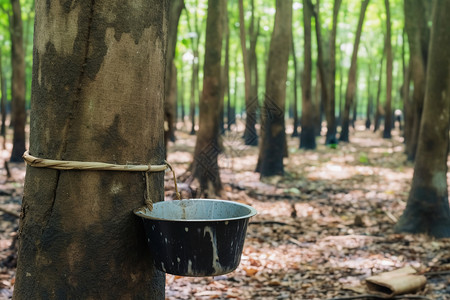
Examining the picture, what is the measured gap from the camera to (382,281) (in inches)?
165

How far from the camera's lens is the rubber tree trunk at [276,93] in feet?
33.2

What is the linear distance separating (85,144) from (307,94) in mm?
13970

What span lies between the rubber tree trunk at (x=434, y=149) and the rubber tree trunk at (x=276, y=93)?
449 centimetres

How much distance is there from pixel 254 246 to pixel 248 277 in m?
0.95

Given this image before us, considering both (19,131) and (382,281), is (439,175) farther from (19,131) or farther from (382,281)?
(19,131)

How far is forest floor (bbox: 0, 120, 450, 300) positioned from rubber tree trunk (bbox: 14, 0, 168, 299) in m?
2.19

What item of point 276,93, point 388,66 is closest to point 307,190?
point 276,93

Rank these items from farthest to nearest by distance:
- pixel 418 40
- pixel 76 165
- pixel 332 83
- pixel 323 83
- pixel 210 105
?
pixel 332 83
pixel 323 83
pixel 418 40
pixel 210 105
pixel 76 165

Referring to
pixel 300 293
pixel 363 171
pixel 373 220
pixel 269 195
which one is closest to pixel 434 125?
pixel 373 220

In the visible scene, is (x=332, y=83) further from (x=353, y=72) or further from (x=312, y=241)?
(x=312, y=241)

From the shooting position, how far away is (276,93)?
1023cm

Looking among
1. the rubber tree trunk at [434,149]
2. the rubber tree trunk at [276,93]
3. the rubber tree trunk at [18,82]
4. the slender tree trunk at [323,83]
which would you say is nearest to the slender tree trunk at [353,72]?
the slender tree trunk at [323,83]

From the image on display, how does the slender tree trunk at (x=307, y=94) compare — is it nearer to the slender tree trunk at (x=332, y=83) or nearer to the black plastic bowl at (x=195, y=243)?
the slender tree trunk at (x=332, y=83)

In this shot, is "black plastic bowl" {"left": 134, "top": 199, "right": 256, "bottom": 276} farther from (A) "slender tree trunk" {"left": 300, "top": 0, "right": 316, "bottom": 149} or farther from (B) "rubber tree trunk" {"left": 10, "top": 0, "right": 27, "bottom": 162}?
(A) "slender tree trunk" {"left": 300, "top": 0, "right": 316, "bottom": 149}
